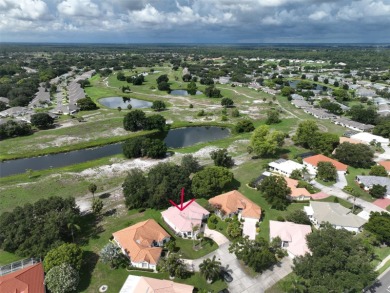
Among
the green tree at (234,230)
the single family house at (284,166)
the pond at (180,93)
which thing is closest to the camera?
the green tree at (234,230)

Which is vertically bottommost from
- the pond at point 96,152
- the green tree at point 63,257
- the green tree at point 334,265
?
the pond at point 96,152

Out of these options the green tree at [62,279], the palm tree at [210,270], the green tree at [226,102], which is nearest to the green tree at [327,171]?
the palm tree at [210,270]

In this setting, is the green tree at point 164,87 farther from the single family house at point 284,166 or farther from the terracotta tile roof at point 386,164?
the terracotta tile roof at point 386,164

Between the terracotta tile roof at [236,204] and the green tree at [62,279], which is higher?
the green tree at [62,279]

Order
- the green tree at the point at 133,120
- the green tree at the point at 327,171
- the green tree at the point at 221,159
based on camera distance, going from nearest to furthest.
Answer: the green tree at the point at 327,171 < the green tree at the point at 221,159 < the green tree at the point at 133,120

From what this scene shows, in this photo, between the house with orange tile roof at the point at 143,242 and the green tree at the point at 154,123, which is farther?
the green tree at the point at 154,123
